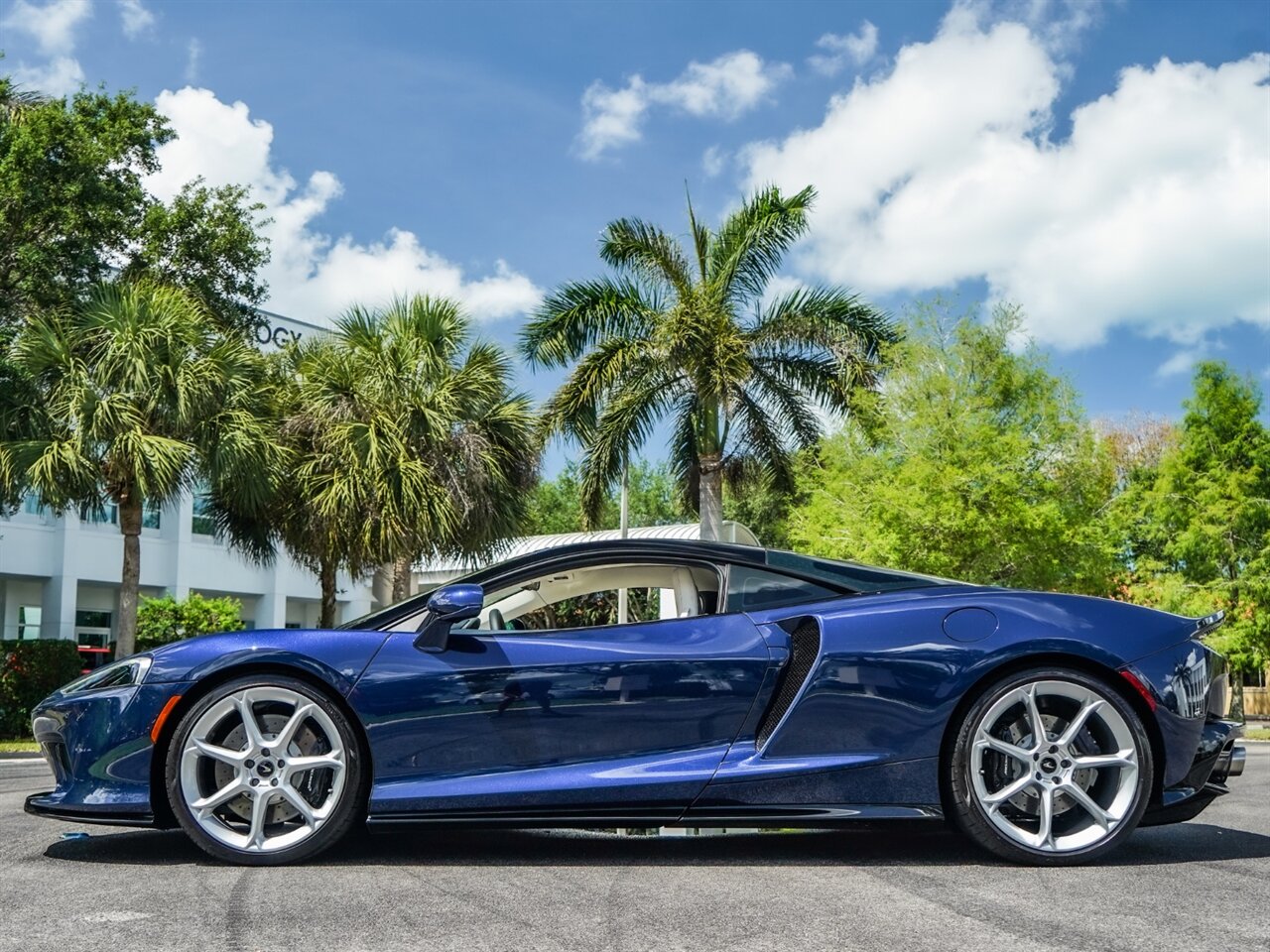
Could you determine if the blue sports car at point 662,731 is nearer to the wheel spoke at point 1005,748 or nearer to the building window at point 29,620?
the wheel spoke at point 1005,748

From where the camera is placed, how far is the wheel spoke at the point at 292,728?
4469mm

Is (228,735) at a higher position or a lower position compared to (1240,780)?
higher

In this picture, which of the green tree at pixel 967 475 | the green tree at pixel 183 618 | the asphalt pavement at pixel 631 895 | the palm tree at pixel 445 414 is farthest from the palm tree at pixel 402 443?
the asphalt pavement at pixel 631 895

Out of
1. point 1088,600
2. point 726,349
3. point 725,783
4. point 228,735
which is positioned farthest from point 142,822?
point 726,349

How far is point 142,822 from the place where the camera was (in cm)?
453

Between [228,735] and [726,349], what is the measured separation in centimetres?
1757

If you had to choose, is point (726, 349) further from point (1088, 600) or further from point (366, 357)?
point (1088, 600)

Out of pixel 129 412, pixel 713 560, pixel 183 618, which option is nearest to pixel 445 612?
pixel 713 560

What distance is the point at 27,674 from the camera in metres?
19.3

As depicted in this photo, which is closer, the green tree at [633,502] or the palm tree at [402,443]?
the palm tree at [402,443]

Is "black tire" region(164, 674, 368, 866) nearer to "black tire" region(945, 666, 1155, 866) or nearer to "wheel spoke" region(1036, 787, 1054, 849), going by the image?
"black tire" region(945, 666, 1155, 866)

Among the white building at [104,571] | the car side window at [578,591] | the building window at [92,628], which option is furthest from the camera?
the building window at [92,628]

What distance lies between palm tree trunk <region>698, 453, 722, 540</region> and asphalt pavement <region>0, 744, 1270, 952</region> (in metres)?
17.2

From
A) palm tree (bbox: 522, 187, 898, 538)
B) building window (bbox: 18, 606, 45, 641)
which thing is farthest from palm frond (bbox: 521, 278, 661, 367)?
building window (bbox: 18, 606, 45, 641)
